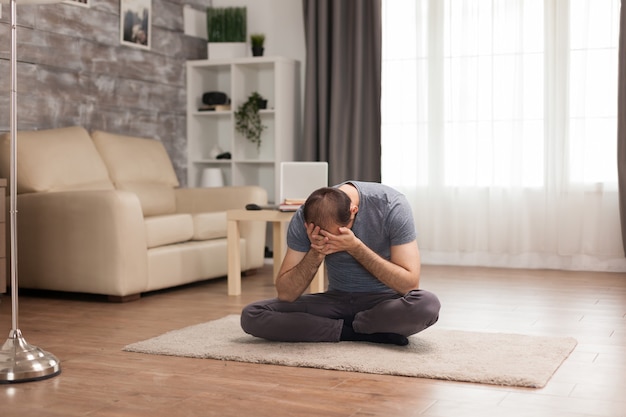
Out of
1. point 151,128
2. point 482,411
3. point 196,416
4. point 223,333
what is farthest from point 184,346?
point 151,128

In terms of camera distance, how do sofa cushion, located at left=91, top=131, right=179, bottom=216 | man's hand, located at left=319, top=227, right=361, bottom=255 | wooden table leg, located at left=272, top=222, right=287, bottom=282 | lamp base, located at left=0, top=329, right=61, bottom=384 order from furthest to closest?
1. sofa cushion, located at left=91, top=131, right=179, bottom=216
2. wooden table leg, located at left=272, top=222, right=287, bottom=282
3. man's hand, located at left=319, top=227, right=361, bottom=255
4. lamp base, located at left=0, top=329, right=61, bottom=384

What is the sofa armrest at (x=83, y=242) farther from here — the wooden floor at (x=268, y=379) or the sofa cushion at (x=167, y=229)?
the wooden floor at (x=268, y=379)

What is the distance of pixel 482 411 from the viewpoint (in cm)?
245

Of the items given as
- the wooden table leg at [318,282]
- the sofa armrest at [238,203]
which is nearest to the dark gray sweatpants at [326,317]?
the wooden table leg at [318,282]

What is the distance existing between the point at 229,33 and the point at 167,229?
241cm

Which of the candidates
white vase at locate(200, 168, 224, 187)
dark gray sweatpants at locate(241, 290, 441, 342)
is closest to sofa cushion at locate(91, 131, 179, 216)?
white vase at locate(200, 168, 224, 187)

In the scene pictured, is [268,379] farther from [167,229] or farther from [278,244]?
[278,244]

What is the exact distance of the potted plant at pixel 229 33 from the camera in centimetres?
687

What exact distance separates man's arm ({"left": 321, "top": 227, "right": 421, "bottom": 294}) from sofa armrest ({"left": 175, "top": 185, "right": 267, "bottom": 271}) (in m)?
2.58

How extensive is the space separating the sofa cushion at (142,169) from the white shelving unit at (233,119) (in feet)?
2.90

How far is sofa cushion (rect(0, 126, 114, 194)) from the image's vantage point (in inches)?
194

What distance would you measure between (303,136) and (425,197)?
41.3 inches

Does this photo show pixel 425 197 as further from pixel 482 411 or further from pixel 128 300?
pixel 482 411

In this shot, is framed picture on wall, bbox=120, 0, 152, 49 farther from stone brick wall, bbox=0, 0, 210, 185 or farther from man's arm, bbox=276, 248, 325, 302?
man's arm, bbox=276, 248, 325, 302
